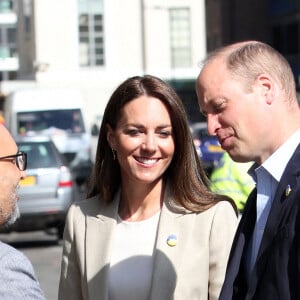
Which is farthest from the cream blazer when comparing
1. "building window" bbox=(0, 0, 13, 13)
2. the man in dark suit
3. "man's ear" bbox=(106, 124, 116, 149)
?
"building window" bbox=(0, 0, 13, 13)

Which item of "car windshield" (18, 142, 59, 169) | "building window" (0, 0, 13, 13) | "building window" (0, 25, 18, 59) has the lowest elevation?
"car windshield" (18, 142, 59, 169)

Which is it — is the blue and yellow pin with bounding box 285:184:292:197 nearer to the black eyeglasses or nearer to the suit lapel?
the suit lapel

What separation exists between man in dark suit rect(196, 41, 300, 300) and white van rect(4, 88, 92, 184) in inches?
838

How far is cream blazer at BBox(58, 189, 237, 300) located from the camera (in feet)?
12.9

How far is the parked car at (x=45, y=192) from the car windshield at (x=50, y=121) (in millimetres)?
9334

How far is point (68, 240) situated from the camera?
4.20 metres

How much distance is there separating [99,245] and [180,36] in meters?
42.6

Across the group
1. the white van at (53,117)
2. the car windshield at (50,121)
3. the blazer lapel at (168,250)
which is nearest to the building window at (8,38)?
the white van at (53,117)

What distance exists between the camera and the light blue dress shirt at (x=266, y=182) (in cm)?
309

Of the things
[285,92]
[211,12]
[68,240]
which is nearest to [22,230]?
[68,240]

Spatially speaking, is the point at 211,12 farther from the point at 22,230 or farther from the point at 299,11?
the point at 22,230

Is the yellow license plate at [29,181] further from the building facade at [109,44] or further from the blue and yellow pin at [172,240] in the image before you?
the building facade at [109,44]

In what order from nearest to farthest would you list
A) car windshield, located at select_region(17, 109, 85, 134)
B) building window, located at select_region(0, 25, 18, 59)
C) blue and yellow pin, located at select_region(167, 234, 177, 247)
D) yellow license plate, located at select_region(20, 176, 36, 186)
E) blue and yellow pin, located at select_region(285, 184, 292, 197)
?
1. blue and yellow pin, located at select_region(285, 184, 292, 197)
2. blue and yellow pin, located at select_region(167, 234, 177, 247)
3. yellow license plate, located at select_region(20, 176, 36, 186)
4. car windshield, located at select_region(17, 109, 85, 134)
5. building window, located at select_region(0, 25, 18, 59)

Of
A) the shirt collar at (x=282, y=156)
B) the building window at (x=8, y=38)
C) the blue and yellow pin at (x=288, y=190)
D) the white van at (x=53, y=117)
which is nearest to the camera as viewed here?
the blue and yellow pin at (x=288, y=190)
